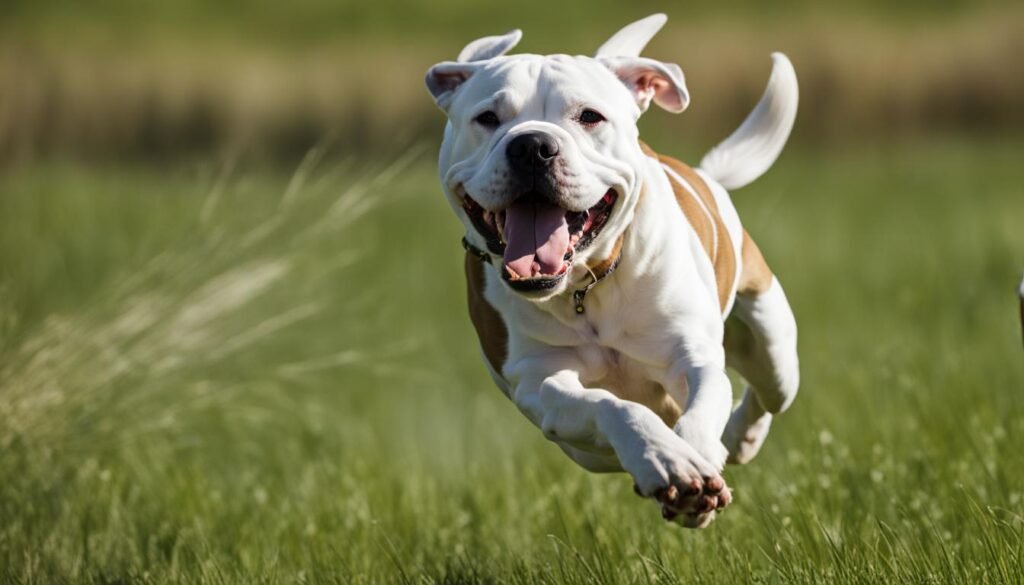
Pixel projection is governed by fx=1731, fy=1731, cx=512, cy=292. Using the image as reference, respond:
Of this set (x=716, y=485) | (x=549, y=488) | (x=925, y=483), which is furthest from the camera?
(x=549, y=488)

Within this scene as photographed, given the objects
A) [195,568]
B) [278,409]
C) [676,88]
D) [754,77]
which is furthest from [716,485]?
[754,77]

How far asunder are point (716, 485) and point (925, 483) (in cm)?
265

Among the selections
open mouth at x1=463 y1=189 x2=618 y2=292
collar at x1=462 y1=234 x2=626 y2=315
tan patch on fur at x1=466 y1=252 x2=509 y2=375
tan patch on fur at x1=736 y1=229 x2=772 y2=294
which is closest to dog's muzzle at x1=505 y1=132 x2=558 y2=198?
Result: open mouth at x1=463 y1=189 x2=618 y2=292

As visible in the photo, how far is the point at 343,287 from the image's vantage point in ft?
42.0

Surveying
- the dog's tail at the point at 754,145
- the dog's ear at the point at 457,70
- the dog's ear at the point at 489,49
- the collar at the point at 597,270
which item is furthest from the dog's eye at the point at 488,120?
the dog's tail at the point at 754,145

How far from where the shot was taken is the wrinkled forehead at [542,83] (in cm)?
484

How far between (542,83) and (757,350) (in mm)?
1569

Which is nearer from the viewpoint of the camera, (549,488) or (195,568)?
(195,568)

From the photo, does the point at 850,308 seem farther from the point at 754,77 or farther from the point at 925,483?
the point at 754,77

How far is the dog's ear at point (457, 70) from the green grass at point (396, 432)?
1.51 metres

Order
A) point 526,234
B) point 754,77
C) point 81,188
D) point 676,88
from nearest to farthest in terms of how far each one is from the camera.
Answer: point 526,234 < point 676,88 < point 81,188 < point 754,77

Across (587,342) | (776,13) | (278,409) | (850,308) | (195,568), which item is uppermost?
(587,342)

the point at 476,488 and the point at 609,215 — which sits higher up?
the point at 609,215

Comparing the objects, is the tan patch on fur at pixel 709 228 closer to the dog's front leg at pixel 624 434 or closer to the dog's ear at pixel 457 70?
the dog's ear at pixel 457 70
